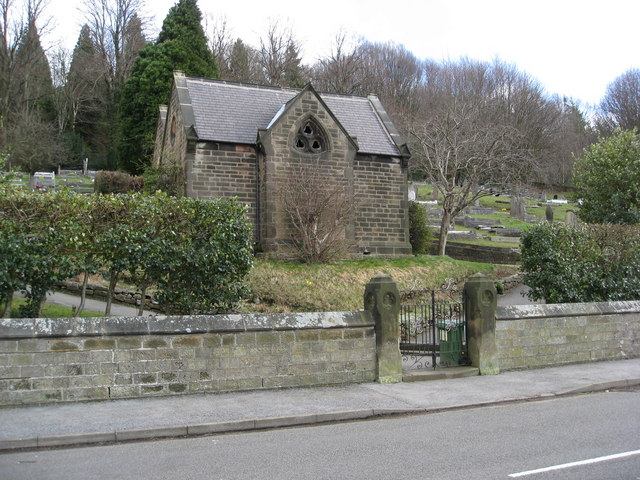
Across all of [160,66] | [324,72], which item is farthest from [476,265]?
[324,72]

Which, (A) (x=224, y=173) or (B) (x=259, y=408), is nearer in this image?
(B) (x=259, y=408)

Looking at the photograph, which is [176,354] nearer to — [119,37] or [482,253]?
[482,253]

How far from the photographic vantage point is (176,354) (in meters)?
8.59

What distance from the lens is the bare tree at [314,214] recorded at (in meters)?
21.0

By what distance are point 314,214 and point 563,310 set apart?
10.9 meters

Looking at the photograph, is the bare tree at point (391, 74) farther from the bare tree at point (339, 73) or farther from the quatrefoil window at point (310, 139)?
the quatrefoil window at point (310, 139)

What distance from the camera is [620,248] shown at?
15461mm

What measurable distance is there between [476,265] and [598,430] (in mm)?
19300

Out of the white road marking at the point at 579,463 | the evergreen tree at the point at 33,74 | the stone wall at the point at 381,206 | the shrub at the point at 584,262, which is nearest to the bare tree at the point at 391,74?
the evergreen tree at the point at 33,74

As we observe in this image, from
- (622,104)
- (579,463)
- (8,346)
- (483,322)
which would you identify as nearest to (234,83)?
(483,322)

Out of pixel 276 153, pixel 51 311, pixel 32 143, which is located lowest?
pixel 51 311

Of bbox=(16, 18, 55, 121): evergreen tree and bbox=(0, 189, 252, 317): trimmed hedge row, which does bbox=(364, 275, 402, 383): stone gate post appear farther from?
bbox=(16, 18, 55, 121): evergreen tree

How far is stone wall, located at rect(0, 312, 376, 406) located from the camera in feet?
25.9

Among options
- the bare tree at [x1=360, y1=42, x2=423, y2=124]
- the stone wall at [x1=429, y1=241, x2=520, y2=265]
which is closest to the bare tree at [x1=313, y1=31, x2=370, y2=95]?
the bare tree at [x1=360, y1=42, x2=423, y2=124]
